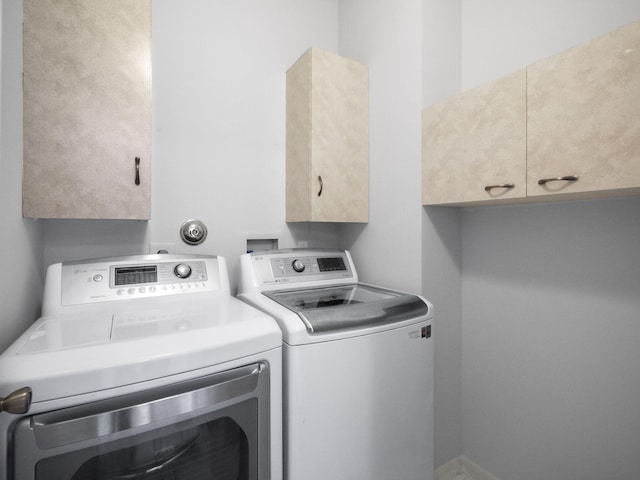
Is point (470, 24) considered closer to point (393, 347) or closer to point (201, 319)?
point (393, 347)

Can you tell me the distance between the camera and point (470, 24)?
1625mm

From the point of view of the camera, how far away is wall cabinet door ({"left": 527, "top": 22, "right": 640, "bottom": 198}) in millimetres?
886

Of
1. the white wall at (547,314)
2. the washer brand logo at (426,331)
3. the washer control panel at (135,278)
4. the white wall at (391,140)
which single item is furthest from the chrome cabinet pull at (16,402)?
the white wall at (547,314)

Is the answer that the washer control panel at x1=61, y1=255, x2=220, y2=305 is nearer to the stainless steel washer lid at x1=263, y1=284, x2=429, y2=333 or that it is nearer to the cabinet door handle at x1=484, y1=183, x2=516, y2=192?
the stainless steel washer lid at x1=263, y1=284, x2=429, y2=333

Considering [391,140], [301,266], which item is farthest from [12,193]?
[391,140]

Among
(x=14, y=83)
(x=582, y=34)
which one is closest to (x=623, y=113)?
(x=582, y=34)

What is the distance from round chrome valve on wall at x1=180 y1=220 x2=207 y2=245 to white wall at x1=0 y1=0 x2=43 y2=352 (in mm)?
595

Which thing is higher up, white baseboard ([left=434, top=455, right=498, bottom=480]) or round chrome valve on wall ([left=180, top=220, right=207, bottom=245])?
round chrome valve on wall ([left=180, top=220, right=207, bottom=245])

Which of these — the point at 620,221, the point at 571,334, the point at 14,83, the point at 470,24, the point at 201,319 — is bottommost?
the point at 571,334

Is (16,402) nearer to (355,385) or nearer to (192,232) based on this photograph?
(355,385)

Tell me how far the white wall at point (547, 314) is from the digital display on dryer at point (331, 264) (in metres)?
0.70

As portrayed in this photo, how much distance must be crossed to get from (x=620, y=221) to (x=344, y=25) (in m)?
1.92

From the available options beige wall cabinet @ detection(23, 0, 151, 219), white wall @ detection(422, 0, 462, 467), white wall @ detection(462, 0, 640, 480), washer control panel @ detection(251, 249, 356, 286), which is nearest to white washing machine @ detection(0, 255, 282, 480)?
beige wall cabinet @ detection(23, 0, 151, 219)

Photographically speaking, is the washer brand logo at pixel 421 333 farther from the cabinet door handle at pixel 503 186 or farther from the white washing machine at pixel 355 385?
the cabinet door handle at pixel 503 186
